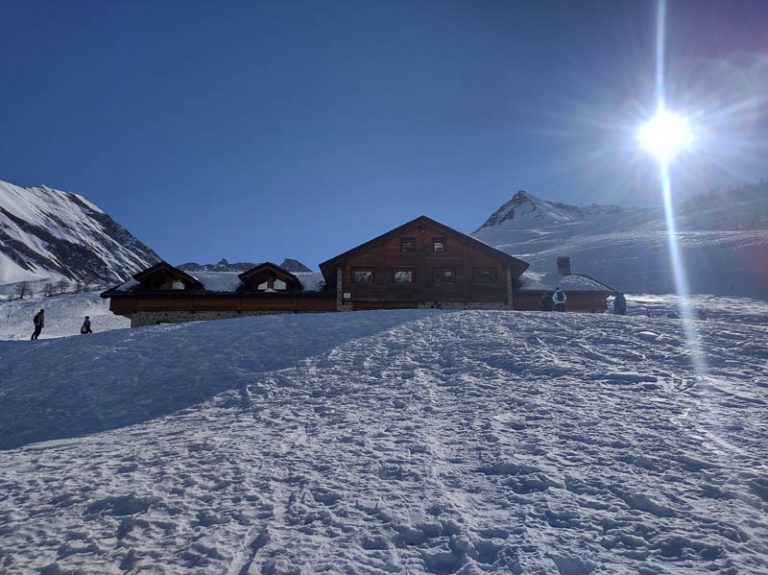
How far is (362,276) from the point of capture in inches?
1080

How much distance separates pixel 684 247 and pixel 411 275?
4727 cm

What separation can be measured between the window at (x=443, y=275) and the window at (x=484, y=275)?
143 centimetres

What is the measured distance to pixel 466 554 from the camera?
3.29 m

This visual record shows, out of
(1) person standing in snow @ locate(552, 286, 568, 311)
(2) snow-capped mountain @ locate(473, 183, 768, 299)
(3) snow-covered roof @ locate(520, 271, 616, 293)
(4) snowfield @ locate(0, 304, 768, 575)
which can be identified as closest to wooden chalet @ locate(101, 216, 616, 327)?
(3) snow-covered roof @ locate(520, 271, 616, 293)

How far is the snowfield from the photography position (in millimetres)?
3365

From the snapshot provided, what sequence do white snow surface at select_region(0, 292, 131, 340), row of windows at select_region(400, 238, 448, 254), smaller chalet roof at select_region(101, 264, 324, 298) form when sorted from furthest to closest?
white snow surface at select_region(0, 292, 131, 340) → row of windows at select_region(400, 238, 448, 254) → smaller chalet roof at select_region(101, 264, 324, 298)

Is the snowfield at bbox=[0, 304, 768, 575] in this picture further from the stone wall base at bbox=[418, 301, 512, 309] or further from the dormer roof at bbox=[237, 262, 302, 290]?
the dormer roof at bbox=[237, 262, 302, 290]

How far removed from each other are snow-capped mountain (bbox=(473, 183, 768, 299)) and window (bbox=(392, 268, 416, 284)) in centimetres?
2441

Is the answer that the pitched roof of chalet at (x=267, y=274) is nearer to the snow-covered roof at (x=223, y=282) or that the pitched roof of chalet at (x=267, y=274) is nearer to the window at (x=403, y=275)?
the snow-covered roof at (x=223, y=282)

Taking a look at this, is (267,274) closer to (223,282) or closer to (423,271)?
(223,282)

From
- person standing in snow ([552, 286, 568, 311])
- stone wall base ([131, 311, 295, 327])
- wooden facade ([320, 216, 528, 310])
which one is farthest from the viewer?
wooden facade ([320, 216, 528, 310])

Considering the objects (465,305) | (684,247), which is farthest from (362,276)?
(684,247)

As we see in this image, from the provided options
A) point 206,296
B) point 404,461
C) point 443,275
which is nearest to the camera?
point 404,461

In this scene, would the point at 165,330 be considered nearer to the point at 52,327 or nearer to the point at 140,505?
the point at 140,505
